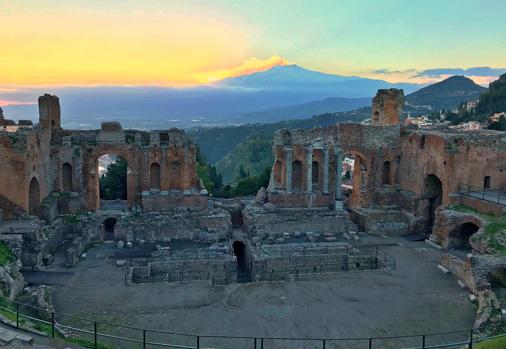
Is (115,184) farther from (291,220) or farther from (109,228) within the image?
(291,220)

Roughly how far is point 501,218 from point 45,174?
23.9 metres

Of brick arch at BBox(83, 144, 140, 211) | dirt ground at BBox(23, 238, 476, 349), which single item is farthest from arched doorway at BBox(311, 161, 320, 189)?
brick arch at BBox(83, 144, 140, 211)

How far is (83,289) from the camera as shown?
2045cm

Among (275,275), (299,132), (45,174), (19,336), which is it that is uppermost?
(299,132)

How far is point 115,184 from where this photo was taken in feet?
123

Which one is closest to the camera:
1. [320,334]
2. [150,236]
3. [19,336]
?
[19,336]

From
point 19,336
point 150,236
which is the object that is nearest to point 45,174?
point 150,236

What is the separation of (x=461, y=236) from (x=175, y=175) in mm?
16407

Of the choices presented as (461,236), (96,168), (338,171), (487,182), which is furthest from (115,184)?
(487,182)

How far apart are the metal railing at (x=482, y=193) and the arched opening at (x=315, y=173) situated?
830 cm

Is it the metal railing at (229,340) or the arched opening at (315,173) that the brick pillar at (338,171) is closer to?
the arched opening at (315,173)

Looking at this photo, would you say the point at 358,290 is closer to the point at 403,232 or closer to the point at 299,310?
the point at 299,310

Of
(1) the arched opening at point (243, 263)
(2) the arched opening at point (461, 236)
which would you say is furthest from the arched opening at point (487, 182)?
(1) the arched opening at point (243, 263)

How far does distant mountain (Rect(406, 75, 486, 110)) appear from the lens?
12537cm
